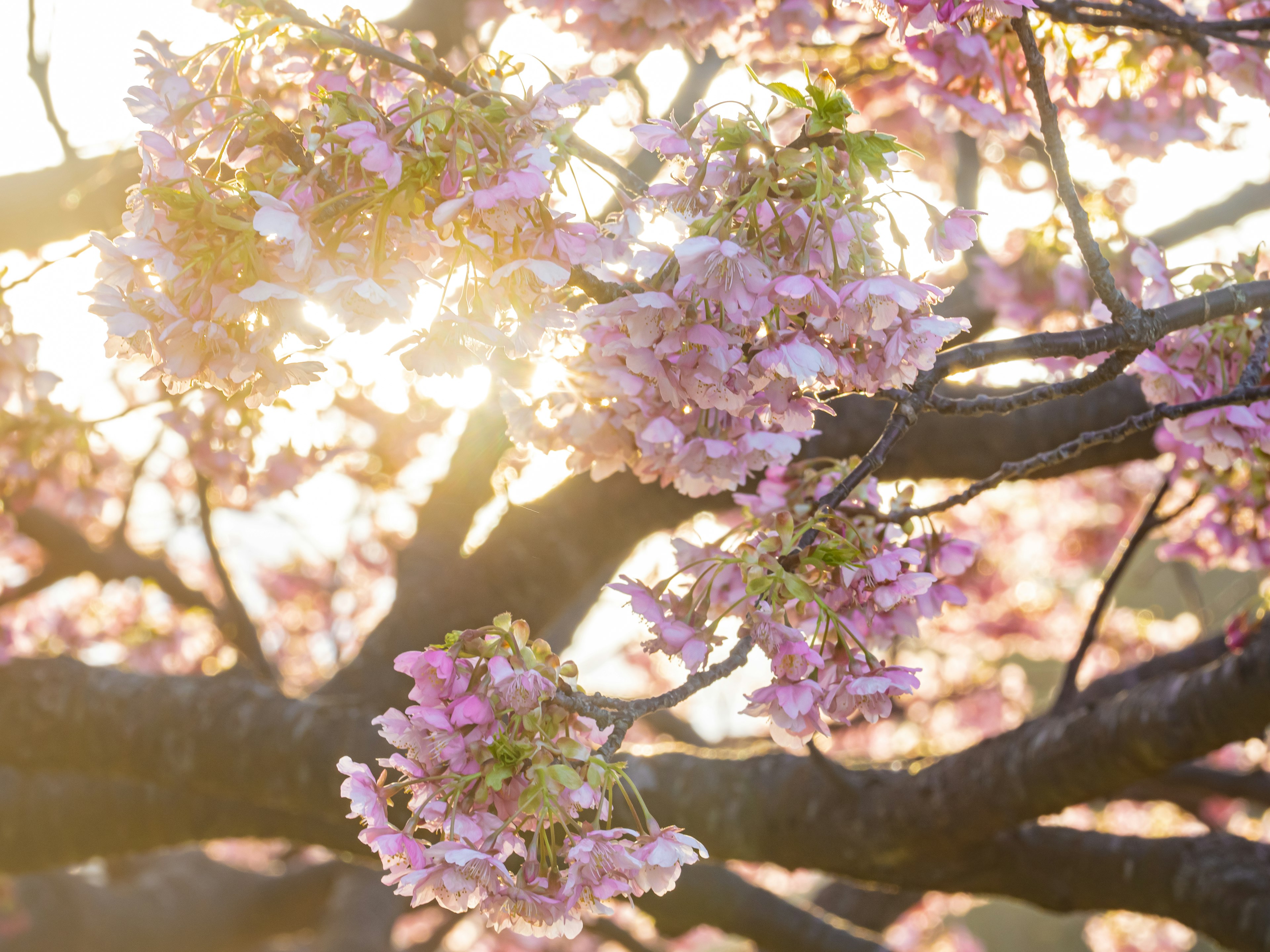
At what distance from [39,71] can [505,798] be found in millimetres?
2819

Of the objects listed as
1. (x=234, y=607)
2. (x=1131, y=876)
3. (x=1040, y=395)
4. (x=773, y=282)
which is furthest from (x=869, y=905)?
(x=773, y=282)

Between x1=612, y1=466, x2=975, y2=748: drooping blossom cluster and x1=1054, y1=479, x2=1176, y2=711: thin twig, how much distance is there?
170cm

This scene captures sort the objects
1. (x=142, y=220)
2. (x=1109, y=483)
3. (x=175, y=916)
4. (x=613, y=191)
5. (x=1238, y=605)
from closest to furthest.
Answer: (x=142, y=220) < (x=613, y=191) < (x=1238, y=605) < (x=175, y=916) < (x=1109, y=483)

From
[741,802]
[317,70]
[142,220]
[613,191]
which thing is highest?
[317,70]

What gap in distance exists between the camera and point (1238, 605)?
8.81 ft

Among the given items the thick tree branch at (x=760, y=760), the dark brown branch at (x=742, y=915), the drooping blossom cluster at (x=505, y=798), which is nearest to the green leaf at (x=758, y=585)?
the drooping blossom cluster at (x=505, y=798)

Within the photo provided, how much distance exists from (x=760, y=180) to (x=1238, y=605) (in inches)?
98.6

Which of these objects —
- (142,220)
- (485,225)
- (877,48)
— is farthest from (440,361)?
(877,48)

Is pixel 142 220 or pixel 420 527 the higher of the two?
pixel 420 527

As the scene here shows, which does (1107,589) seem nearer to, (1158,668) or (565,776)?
(1158,668)

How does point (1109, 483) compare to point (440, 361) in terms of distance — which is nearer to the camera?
point (440, 361)

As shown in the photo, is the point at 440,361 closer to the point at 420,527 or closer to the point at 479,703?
the point at 479,703

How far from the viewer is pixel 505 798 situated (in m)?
1.05

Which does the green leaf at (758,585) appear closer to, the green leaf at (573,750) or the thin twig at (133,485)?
the green leaf at (573,750)
